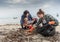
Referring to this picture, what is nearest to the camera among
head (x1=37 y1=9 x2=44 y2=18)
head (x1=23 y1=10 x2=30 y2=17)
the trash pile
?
the trash pile

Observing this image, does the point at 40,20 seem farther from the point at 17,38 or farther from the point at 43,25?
the point at 17,38

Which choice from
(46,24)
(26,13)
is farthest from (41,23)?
(26,13)

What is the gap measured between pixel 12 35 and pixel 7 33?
0.35 metres

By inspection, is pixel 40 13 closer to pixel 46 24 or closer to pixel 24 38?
pixel 46 24

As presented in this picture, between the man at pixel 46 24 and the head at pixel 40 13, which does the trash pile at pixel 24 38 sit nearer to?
the man at pixel 46 24

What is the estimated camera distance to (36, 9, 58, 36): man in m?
8.45

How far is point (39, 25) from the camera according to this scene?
28.8 ft

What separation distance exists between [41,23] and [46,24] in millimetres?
369

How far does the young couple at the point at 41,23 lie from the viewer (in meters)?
8.48

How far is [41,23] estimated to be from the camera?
346 inches

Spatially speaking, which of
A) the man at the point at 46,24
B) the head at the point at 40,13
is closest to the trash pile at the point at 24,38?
the man at the point at 46,24

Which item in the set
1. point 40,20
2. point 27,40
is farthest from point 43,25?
point 27,40

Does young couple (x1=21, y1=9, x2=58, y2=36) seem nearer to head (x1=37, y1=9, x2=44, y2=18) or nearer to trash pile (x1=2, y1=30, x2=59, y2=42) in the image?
head (x1=37, y1=9, x2=44, y2=18)

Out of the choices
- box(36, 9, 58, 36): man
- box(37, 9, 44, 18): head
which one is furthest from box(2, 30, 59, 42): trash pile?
box(37, 9, 44, 18): head
